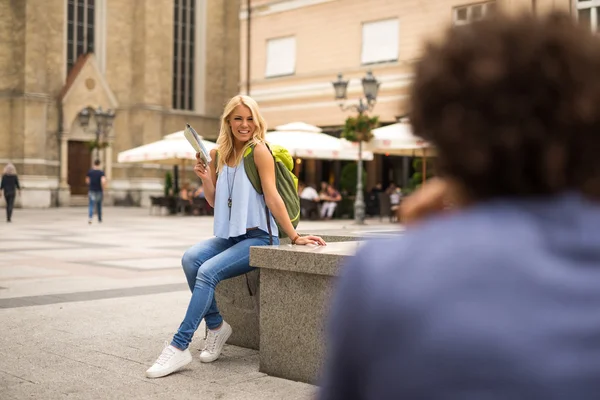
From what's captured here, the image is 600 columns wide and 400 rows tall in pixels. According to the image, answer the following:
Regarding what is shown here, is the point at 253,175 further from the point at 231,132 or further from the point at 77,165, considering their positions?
the point at 77,165

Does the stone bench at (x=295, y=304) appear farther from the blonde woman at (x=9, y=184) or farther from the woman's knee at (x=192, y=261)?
the blonde woman at (x=9, y=184)

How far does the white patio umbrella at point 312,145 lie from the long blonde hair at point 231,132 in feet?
58.1

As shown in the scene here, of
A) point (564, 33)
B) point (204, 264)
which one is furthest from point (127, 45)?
point (564, 33)

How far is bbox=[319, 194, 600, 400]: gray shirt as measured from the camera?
3.46ft

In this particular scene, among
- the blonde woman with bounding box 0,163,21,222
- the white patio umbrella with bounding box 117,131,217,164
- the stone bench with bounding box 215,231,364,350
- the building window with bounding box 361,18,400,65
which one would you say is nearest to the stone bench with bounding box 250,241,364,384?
the stone bench with bounding box 215,231,364,350

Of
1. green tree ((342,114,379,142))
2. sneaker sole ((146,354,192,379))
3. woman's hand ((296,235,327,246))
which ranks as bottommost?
sneaker sole ((146,354,192,379))

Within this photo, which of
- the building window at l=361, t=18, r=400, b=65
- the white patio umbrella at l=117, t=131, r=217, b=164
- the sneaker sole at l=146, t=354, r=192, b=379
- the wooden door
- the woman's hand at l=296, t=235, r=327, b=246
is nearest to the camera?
the sneaker sole at l=146, t=354, r=192, b=379

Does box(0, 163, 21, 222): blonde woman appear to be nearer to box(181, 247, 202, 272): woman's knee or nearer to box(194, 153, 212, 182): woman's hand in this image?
box(194, 153, 212, 182): woman's hand

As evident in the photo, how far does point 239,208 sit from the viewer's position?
16.9 feet

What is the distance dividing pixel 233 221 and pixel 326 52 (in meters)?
26.1

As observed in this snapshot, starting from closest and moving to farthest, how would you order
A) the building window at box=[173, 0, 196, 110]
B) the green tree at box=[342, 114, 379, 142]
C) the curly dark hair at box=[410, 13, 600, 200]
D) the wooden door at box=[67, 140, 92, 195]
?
the curly dark hair at box=[410, 13, 600, 200], the green tree at box=[342, 114, 379, 142], the wooden door at box=[67, 140, 92, 195], the building window at box=[173, 0, 196, 110]

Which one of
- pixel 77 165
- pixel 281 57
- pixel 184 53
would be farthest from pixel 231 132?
pixel 184 53

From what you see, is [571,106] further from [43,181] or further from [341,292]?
[43,181]

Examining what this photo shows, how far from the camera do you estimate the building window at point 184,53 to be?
142ft
